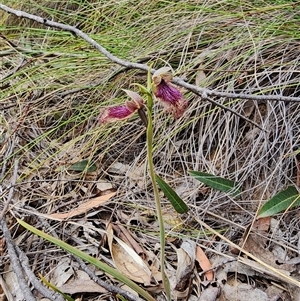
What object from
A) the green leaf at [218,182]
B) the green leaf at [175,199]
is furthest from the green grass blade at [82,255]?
the green leaf at [218,182]

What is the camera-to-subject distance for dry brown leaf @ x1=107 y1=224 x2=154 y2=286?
952mm

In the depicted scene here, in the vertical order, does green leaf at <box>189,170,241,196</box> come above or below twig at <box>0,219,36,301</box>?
above

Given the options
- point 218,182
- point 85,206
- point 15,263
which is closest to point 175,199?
point 218,182

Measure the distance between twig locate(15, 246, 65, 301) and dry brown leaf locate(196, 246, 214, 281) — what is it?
28cm

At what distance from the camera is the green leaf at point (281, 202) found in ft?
3.09

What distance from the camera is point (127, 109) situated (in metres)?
0.65

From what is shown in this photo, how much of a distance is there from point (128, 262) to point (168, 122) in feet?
1.34

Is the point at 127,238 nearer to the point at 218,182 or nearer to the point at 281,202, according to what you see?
the point at 218,182

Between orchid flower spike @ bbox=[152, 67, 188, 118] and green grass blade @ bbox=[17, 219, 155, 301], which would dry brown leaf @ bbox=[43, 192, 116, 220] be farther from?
orchid flower spike @ bbox=[152, 67, 188, 118]

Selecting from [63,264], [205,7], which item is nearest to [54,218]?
[63,264]

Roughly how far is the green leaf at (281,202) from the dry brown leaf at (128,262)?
0.26 m

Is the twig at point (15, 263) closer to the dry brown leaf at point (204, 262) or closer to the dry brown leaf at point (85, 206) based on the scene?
the dry brown leaf at point (85, 206)

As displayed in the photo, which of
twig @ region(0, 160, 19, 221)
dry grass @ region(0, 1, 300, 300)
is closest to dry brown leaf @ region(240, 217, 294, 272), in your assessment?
dry grass @ region(0, 1, 300, 300)

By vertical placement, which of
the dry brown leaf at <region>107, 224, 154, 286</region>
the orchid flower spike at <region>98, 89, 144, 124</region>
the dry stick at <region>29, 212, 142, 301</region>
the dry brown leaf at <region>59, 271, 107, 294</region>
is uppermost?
the orchid flower spike at <region>98, 89, 144, 124</region>
